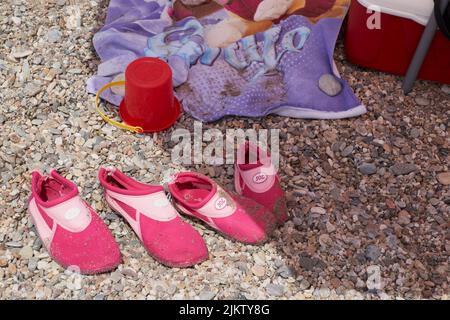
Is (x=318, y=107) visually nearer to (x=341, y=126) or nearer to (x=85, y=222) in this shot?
(x=341, y=126)

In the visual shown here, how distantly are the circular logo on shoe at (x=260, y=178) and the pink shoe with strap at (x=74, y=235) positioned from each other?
1.56ft

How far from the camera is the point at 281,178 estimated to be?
6.68ft

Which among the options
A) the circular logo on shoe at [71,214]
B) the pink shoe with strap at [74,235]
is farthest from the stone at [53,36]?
the circular logo on shoe at [71,214]

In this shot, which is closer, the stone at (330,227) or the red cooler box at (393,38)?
the stone at (330,227)

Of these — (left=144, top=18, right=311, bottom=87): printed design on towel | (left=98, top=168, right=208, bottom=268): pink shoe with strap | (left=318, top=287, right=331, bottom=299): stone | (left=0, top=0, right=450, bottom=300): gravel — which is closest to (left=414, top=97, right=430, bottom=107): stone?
(left=0, top=0, right=450, bottom=300): gravel

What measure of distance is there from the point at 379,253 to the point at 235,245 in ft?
1.45

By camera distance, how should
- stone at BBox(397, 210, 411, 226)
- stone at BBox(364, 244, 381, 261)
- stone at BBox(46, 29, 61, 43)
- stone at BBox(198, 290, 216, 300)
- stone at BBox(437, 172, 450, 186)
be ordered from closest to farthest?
1. stone at BBox(198, 290, 216, 300)
2. stone at BBox(364, 244, 381, 261)
3. stone at BBox(397, 210, 411, 226)
4. stone at BBox(437, 172, 450, 186)
5. stone at BBox(46, 29, 61, 43)

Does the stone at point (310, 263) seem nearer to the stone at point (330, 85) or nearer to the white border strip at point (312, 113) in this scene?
the white border strip at point (312, 113)

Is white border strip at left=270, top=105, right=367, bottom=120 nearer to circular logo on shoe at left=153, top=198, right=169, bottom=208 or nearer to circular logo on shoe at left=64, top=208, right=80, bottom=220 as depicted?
circular logo on shoe at left=153, top=198, right=169, bottom=208

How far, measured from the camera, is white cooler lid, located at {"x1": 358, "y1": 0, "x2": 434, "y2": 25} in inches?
82.8

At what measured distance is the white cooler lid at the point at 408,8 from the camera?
2.10 meters

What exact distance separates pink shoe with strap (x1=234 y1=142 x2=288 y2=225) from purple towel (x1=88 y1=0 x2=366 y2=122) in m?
0.31

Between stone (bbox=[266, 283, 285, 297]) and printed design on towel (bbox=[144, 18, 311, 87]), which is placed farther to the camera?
printed design on towel (bbox=[144, 18, 311, 87])
